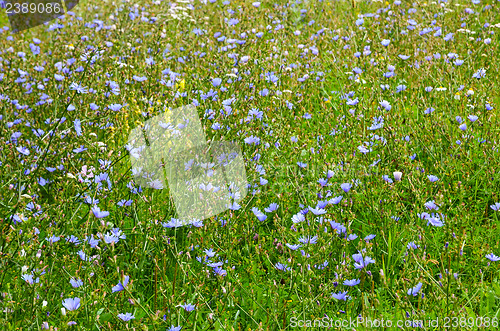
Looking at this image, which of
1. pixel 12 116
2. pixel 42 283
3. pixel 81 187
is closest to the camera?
pixel 42 283

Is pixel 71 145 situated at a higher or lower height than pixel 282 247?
higher

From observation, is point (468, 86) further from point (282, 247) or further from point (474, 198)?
point (282, 247)

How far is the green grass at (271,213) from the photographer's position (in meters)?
1.91

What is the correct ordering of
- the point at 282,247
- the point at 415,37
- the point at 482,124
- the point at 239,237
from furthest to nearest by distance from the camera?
1. the point at 415,37
2. the point at 482,124
3. the point at 239,237
4. the point at 282,247

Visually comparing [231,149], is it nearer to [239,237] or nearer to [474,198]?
[239,237]

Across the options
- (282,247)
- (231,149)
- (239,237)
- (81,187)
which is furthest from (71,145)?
(282,247)

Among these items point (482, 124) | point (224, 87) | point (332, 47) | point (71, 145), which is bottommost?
point (71, 145)

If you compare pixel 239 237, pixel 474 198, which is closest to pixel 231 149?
pixel 239 237

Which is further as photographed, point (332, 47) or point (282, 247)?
point (332, 47)

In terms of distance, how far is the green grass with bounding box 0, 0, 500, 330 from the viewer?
1909 mm

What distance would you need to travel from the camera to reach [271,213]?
274 cm

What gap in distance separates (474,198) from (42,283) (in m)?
2.29

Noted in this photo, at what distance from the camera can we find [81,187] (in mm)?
2346

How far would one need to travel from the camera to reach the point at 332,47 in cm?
502
